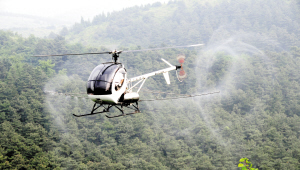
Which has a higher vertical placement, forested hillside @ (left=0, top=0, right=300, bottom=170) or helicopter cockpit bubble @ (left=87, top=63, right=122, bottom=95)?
helicopter cockpit bubble @ (left=87, top=63, right=122, bottom=95)

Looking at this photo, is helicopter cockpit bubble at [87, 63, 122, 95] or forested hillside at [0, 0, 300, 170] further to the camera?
forested hillside at [0, 0, 300, 170]

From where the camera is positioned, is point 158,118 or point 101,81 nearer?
point 101,81

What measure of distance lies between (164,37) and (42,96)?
136 metres

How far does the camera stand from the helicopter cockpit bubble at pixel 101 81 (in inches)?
469

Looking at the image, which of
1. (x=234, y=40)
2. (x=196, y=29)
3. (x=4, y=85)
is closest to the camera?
(x=4, y=85)

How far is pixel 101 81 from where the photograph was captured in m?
11.9

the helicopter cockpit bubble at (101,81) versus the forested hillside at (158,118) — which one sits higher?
the helicopter cockpit bubble at (101,81)

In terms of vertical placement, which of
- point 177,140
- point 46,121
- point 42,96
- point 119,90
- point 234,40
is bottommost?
point 177,140

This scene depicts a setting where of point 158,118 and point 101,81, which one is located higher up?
point 101,81

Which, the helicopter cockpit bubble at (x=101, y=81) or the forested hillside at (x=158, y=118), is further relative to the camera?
the forested hillside at (x=158, y=118)

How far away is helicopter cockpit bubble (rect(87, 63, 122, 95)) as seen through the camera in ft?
39.1

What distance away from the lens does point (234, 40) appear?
537 ft

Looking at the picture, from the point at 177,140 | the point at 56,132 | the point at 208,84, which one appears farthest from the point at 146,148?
the point at 208,84

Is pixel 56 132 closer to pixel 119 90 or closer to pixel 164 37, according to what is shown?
pixel 119 90
